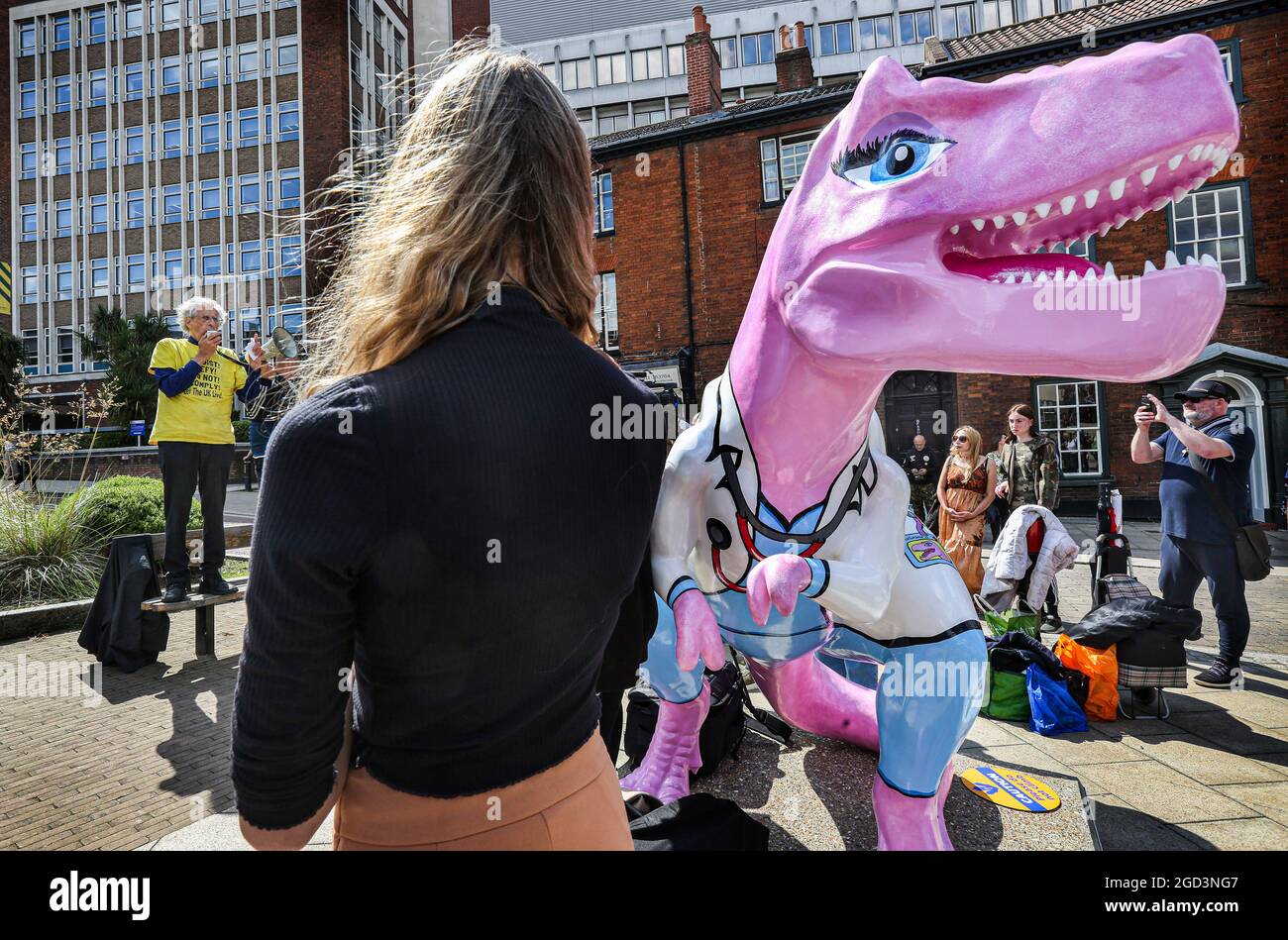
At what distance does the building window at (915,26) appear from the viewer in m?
21.4

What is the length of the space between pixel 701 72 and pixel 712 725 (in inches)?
590

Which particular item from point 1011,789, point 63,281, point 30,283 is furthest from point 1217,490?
point 30,283

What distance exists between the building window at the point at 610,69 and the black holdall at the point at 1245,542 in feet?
59.0

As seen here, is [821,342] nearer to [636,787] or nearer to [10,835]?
[636,787]

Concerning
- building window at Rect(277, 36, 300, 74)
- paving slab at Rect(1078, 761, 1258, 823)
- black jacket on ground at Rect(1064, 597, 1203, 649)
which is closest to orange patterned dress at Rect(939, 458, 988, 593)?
black jacket on ground at Rect(1064, 597, 1203, 649)

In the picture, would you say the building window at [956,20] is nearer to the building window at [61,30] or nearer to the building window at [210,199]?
the building window at [210,199]

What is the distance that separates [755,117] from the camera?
12773 millimetres

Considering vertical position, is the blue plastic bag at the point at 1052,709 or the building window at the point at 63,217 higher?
the building window at the point at 63,217

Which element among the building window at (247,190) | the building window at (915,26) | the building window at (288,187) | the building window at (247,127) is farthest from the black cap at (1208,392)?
the building window at (247,127)

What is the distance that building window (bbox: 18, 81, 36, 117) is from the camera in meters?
26.9

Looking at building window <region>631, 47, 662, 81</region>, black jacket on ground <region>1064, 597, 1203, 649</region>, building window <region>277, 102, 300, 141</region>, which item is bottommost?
black jacket on ground <region>1064, 597, 1203, 649</region>

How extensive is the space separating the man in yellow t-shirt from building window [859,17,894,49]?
74.6 ft

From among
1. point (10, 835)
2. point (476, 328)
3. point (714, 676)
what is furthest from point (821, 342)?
point (10, 835)

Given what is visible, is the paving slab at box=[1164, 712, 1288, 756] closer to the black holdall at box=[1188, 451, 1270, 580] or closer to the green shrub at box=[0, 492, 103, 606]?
the black holdall at box=[1188, 451, 1270, 580]
